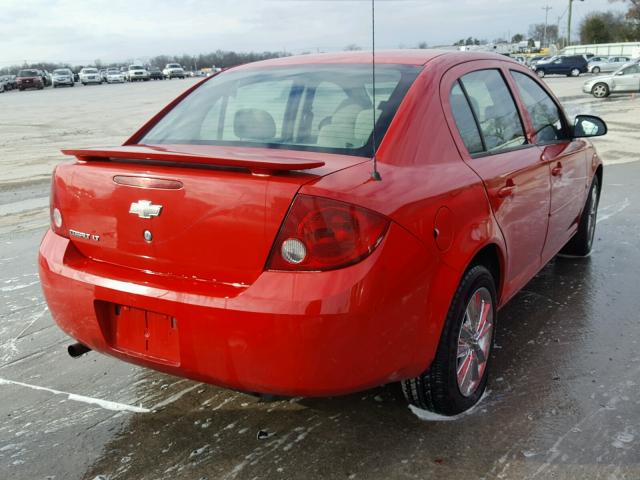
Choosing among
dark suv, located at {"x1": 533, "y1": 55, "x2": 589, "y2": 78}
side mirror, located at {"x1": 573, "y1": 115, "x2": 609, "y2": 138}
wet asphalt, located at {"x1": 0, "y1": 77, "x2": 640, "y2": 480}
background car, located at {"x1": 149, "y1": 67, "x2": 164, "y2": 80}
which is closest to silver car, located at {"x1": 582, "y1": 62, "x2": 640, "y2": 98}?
dark suv, located at {"x1": 533, "y1": 55, "x2": 589, "y2": 78}

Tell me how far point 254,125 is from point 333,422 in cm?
146

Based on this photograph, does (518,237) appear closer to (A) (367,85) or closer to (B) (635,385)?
(B) (635,385)

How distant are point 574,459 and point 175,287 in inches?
69.4

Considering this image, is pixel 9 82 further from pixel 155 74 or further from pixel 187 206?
pixel 187 206

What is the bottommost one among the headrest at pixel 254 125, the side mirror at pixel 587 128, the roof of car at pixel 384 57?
the side mirror at pixel 587 128

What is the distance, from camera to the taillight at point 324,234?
87.2 inches

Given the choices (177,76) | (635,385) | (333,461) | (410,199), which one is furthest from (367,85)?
(177,76)

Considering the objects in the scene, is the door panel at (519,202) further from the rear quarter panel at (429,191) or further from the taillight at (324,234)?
the taillight at (324,234)

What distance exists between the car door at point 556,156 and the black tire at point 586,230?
0.44 metres

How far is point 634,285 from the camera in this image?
15.1ft

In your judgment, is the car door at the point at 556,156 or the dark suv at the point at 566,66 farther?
the dark suv at the point at 566,66

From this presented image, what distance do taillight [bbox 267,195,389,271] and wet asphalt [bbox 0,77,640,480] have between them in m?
0.91

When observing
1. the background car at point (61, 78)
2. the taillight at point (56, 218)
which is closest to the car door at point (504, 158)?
the taillight at point (56, 218)

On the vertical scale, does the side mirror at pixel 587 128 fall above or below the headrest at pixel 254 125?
below
